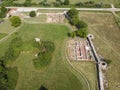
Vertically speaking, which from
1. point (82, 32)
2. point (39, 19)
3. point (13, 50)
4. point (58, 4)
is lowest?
point (13, 50)

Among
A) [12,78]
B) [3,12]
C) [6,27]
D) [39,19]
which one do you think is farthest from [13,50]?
[3,12]

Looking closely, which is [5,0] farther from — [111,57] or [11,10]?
[111,57]

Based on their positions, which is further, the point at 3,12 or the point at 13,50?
the point at 3,12

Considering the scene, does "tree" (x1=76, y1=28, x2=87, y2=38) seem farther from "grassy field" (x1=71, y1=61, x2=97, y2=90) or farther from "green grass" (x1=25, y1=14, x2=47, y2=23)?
"green grass" (x1=25, y1=14, x2=47, y2=23)

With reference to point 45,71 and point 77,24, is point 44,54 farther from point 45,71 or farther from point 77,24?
point 77,24

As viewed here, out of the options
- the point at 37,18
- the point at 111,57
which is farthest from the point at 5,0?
the point at 111,57

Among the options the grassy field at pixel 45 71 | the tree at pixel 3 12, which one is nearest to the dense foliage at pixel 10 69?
the grassy field at pixel 45 71

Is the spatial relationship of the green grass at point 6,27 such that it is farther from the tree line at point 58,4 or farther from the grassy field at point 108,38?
the grassy field at point 108,38
